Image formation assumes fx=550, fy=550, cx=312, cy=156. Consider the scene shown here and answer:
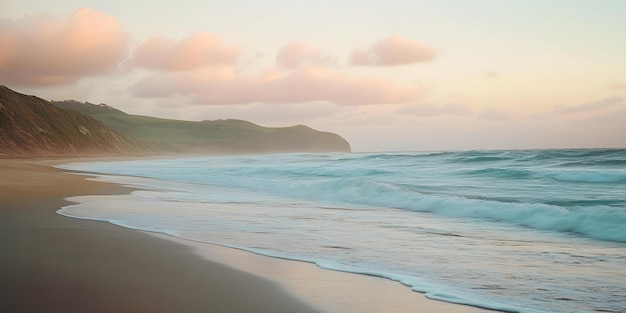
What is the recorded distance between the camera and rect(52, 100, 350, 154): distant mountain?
15388 centimetres

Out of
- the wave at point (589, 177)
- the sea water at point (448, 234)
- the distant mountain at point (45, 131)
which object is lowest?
the sea water at point (448, 234)

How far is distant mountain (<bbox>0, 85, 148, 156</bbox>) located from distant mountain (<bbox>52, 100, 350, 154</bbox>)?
190 ft

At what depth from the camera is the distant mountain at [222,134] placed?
15388cm

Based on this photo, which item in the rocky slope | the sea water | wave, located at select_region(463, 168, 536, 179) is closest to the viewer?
the sea water

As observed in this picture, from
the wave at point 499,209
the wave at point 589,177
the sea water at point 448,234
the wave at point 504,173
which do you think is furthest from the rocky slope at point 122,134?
the wave at point 589,177

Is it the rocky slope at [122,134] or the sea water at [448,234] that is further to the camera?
the rocky slope at [122,134]

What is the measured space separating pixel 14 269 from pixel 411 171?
64.7 ft

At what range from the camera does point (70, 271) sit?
164 inches

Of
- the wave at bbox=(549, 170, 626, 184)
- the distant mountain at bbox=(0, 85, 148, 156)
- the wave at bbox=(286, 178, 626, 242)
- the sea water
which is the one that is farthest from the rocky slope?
the wave at bbox=(549, 170, 626, 184)

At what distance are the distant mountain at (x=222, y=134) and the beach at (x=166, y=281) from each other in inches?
5298

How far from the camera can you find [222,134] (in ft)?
564

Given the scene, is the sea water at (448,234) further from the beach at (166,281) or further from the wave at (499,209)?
the beach at (166,281)

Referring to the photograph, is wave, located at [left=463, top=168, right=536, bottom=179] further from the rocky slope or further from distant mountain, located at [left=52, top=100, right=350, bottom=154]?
distant mountain, located at [left=52, top=100, right=350, bottom=154]

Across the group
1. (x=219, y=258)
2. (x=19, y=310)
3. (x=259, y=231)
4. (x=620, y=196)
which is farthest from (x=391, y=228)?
(x=620, y=196)
